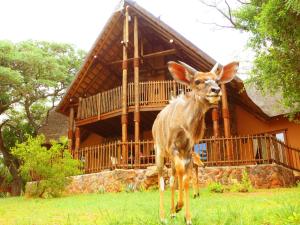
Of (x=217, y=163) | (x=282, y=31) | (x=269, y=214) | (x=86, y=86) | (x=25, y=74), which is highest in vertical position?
(x=25, y=74)

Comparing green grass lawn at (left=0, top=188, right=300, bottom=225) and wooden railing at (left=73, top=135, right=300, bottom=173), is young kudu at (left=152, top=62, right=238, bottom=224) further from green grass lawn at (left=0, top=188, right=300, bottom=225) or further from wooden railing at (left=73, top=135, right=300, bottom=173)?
wooden railing at (left=73, top=135, right=300, bottom=173)

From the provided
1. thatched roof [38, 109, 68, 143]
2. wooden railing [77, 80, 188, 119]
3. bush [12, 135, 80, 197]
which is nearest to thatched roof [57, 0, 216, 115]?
wooden railing [77, 80, 188, 119]

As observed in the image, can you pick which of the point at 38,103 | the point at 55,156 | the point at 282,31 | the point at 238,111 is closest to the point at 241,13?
the point at 282,31

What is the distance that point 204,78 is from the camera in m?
3.83

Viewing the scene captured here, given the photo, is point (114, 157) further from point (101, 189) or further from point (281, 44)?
point (281, 44)

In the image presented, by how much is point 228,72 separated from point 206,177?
10.3 metres

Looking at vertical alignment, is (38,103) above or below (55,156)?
above

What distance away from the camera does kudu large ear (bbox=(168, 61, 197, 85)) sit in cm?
397

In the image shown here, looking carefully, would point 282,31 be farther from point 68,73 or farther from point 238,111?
point 68,73

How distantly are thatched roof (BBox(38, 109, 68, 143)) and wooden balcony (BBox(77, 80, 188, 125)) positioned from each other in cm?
416

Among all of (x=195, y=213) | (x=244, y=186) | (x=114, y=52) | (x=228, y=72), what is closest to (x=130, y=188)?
(x=244, y=186)

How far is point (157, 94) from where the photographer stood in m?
16.6

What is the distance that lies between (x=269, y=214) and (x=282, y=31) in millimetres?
4427

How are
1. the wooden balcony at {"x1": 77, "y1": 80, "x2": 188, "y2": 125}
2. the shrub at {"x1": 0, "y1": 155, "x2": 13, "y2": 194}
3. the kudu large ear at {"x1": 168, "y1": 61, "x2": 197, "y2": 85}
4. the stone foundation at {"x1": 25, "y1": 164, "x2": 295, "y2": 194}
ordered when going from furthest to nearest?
the shrub at {"x1": 0, "y1": 155, "x2": 13, "y2": 194}, the wooden balcony at {"x1": 77, "y1": 80, "x2": 188, "y2": 125}, the stone foundation at {"x1": 25, "y1": 164, "x2": 295, "y2": 194}, the kudu large ear at {"x1": 168, "y1": 61, "x2": 197, "y2": 85}
